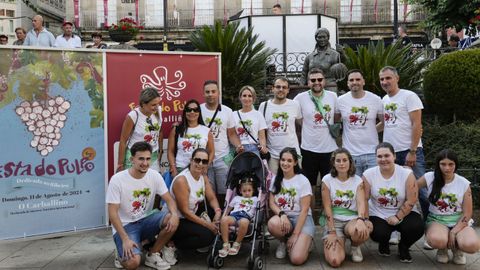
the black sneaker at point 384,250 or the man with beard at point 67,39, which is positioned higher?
the man with beard at point 67,39

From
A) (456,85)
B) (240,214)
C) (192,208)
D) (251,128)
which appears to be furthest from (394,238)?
(456,85)

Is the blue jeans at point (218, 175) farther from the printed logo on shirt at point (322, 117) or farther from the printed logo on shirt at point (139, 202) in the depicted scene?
the printed logo on shirt at point (322, 117)

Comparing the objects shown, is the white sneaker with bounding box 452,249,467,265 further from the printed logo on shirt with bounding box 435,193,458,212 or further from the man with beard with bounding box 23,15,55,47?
the man with beard with bounding box 23,15,55,47

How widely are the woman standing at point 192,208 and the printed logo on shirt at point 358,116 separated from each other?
1.72m

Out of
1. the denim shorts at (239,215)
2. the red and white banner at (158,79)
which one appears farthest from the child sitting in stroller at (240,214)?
the red and white banner at (158,79)

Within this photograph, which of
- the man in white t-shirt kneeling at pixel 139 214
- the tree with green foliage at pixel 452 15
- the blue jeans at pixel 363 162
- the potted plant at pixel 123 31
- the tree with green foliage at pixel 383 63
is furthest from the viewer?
the tree with green foliage at pixel 452 15

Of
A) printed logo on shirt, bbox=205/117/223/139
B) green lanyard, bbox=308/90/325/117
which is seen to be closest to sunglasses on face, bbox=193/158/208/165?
printed logo on shirt, bbox=205/117/223/139

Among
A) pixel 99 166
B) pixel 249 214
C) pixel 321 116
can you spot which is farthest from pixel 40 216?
pixel 321 116

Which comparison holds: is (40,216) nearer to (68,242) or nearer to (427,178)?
(68,242)

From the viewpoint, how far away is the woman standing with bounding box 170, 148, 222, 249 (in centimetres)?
568

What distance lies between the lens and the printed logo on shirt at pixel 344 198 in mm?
5766

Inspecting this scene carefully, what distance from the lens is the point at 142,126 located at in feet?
19.7

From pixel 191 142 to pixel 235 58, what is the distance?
3380 millimetres

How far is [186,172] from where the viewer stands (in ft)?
19.2
